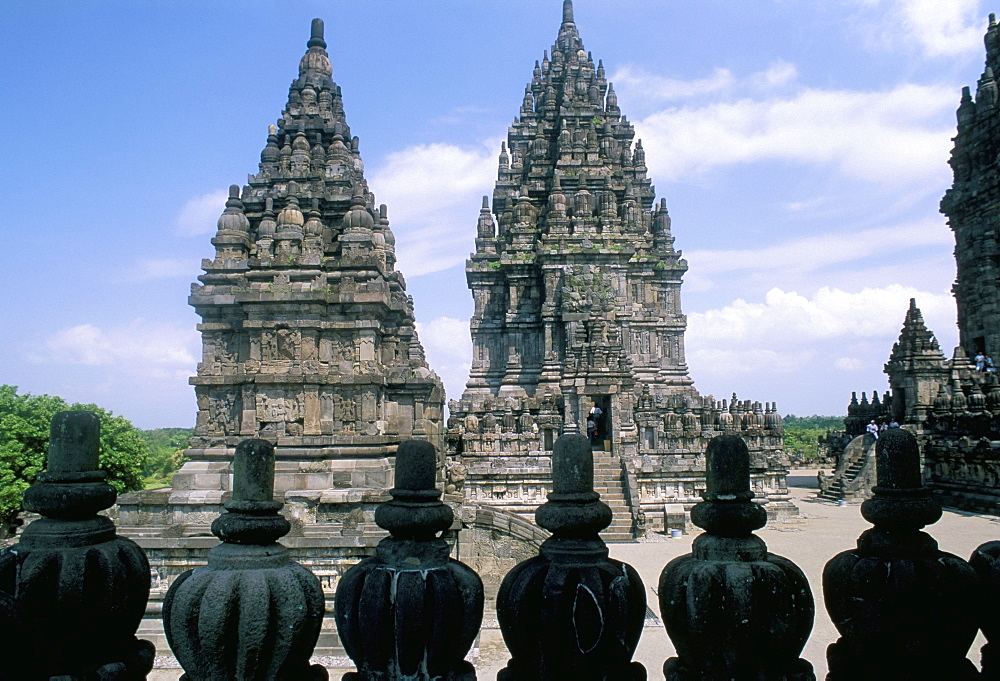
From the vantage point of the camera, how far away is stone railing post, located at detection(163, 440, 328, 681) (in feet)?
8.32

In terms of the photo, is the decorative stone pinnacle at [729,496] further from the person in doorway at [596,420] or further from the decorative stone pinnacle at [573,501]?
the person in doorway at [596,420]

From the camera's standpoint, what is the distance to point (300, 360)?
31.4ft

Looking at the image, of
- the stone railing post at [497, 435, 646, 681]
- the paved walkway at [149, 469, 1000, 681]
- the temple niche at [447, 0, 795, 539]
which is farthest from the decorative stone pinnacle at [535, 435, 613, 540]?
the temple niche at [447, 0, 795, 539]

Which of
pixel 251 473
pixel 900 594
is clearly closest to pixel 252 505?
pixel 251 473

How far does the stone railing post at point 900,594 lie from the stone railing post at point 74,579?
9.36ft

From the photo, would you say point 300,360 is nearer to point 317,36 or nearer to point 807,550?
point 317,36

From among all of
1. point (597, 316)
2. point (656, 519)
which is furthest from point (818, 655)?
point (597, 316)

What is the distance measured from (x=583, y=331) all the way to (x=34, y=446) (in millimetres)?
19865

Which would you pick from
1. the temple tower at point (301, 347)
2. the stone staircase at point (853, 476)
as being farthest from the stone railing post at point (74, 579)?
the stone staircase at point (853, 476)

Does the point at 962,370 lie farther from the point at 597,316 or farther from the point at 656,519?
the point at 656,519

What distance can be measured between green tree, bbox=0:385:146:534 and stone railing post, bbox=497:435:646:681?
69.3 ft

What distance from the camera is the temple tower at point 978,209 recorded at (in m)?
27.8

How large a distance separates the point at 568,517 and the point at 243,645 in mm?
1314

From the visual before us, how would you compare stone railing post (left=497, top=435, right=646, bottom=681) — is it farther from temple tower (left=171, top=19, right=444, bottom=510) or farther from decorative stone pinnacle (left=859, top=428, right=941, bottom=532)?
temple tower (left=171, top=19, right=444, bottom=510)
